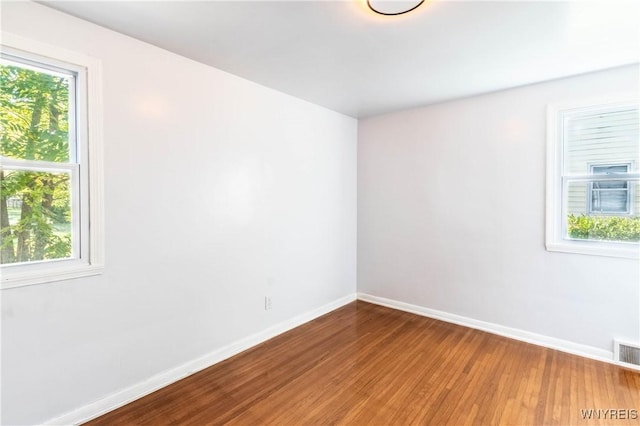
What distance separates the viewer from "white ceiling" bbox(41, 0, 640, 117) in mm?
1774

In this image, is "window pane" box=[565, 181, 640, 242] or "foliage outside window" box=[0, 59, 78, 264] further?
"window pane" box=[565, 181, 640, 242]

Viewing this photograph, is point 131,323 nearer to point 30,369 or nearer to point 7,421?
point 30,369

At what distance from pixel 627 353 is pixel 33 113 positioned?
182 inches

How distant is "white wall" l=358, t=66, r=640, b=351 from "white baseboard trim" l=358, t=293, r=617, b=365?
5 cm

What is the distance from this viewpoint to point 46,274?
180 centimetres

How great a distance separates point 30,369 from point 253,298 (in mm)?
1573

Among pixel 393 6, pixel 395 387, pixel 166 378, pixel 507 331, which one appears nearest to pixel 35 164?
pixel 166 378

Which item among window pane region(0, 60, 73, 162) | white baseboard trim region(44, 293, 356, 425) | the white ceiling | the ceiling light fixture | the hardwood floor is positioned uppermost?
the white ceiling

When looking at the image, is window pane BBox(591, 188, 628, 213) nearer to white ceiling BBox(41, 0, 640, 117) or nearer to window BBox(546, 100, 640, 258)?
window BBox(546, 100, 640, 258)

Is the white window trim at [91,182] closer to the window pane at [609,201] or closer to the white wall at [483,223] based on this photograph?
the white wall at [483,223]

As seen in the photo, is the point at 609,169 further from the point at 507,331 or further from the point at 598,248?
the point at 507,331

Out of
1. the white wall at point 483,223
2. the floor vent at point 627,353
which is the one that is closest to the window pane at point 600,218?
the white wall at point 483,223

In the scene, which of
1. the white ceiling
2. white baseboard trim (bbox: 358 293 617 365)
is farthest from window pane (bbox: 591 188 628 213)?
white baseboard trim (bbox: 358 293 617 365)

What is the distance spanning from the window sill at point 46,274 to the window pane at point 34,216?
0.33ft
